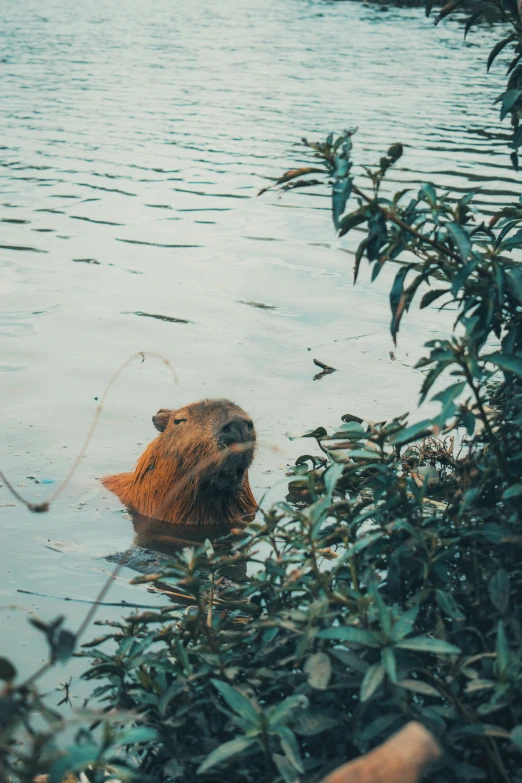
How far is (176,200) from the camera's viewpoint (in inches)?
508

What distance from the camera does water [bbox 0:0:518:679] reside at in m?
6.29

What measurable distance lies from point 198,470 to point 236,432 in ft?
1.04

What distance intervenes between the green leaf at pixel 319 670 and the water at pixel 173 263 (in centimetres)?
60

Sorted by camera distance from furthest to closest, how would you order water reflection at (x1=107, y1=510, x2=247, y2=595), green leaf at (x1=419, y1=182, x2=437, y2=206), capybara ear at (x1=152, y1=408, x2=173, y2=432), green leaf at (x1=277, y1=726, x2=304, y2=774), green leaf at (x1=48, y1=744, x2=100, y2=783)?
capybara ear at (x1=152, y1=408, x2=173, y2=432), water reflection at (x1=107, y1=510, x2=247, y2=595), green leaf at (x1=419, y1=182, x2=437, y2=206), green leaf at (x1=277, y1=726, x2=304, y2=774), green leaf at (x1=48, y1=744, x2=100, y2=783)

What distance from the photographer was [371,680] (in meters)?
2.31

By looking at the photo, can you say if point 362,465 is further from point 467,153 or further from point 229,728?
point 467,153

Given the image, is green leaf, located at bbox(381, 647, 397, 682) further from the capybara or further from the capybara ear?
the capybara ear

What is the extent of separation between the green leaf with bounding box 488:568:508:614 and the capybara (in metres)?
2.89

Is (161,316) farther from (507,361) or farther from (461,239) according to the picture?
(507,361)

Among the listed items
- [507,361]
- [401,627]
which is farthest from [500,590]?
[507,361]

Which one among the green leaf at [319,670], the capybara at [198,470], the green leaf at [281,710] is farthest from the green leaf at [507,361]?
the capybara at [198,470]

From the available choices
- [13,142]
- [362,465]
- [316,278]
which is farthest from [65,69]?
[362,465]

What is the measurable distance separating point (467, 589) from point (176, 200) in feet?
35.1

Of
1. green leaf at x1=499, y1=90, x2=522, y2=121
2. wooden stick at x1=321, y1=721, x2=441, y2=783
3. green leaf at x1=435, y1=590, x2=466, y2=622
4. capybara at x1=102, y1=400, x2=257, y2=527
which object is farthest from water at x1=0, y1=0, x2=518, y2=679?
green leaf at x1=499, y1=90, x2=522, y2=121
